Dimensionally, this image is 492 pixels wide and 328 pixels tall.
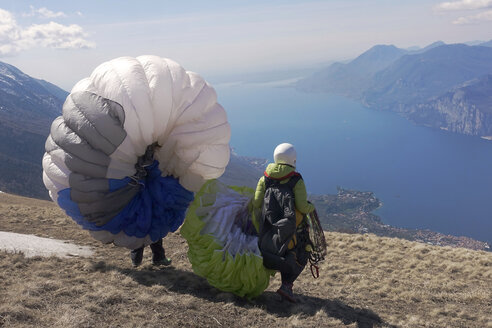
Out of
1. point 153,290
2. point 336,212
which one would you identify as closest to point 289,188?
point 153,290

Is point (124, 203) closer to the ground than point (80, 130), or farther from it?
closer to the ground

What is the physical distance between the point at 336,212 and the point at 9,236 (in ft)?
506

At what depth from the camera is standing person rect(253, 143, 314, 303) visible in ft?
19.1

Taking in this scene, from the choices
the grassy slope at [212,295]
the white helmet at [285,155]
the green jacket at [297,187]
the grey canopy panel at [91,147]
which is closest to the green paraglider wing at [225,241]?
the grassy slope at [212,295]

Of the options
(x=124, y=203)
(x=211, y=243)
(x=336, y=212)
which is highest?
(x=124, y=203)

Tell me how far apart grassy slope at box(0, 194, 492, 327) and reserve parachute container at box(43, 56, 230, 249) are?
97cm

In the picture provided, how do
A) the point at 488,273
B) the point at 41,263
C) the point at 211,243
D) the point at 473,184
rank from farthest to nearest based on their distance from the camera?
1. the point at 473,184
2. the point at 488,273
3. the point at 41,263
4. the point at 211,243

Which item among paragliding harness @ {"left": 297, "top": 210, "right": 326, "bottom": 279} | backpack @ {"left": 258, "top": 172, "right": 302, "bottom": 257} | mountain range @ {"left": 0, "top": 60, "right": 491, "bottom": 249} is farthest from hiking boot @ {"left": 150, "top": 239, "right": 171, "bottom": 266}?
mountain range @ {"left": 0, "top": 60, "right": 491, "bottom": 249}

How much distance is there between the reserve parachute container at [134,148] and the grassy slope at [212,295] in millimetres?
972

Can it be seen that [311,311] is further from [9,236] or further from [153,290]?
[9,236]

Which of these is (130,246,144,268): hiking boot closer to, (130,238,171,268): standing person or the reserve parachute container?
(130,238,171,268): standing person

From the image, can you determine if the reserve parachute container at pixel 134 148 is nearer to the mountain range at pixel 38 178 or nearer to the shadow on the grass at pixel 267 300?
the shadow on the grass at pixel 267 300

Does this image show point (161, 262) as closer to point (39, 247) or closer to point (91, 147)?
point (39, 247)

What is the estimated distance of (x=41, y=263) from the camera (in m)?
6.93
